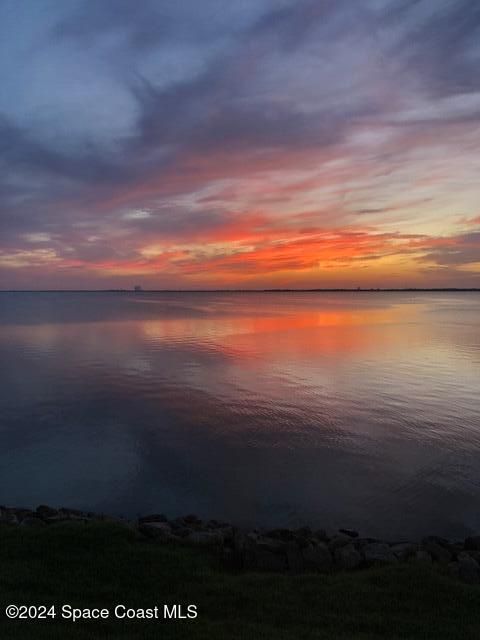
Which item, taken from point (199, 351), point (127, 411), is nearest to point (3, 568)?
point (127, 411)

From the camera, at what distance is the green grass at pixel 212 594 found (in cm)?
699

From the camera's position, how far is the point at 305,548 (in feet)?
32.7

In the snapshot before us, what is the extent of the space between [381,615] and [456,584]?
1848mm

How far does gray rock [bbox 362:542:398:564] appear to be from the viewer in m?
9.70

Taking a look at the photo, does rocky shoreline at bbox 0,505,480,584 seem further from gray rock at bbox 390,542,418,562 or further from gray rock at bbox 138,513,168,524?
gray rock at bbox 138,513,168,524

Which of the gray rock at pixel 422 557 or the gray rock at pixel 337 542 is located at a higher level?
the gray rock at pixel 422 557

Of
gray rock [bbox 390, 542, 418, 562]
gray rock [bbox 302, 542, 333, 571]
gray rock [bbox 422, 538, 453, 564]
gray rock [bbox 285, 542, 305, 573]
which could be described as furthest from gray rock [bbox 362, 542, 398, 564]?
gray rock [bbox 285, 542, 305, 573]

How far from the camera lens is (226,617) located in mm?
7363

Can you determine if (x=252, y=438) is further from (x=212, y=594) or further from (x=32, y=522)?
(x=212, y=594)

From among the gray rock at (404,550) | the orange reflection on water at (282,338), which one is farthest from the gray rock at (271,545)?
the orange reflection on water at (282,338)

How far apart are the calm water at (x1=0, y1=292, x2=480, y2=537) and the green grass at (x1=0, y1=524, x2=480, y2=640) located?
14.7ft

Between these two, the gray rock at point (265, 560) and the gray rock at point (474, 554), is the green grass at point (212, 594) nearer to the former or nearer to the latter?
the gray rock at point (265, 560)

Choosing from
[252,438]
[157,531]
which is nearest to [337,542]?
[157,531]

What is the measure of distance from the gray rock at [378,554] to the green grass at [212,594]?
0.80m
